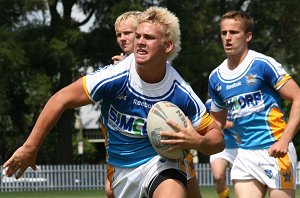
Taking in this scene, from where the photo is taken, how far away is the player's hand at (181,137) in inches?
228

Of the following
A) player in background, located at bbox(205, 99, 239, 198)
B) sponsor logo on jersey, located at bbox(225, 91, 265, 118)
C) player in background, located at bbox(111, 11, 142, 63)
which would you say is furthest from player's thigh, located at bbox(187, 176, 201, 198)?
player in background, located at bbox(205, 99, 239, 198)

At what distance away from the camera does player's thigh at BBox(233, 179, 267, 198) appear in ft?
24.8

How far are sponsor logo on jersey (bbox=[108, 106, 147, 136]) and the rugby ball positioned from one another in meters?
0.26

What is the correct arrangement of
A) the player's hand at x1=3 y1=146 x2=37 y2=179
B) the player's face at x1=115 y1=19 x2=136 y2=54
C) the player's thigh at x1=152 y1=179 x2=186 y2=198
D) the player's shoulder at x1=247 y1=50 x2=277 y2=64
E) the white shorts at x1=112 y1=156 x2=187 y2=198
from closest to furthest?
1. the player's hand at x1=3 y1=146 x2=37 y2=179
2. the player's thigh at x1=152 y1=179 x2=186 y2=198
3. the white shorts at x1=112 y1=156 x2=187 y2=198
4. the player's shoulder at x1=247 y1=50 x2=277 y2=64
5. the player's face at x1=115 y1=19 x2=136 y2=54

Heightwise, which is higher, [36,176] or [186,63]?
[186,63]

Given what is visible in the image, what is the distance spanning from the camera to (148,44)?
611cm

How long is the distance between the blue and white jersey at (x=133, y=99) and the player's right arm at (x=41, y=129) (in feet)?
0.46

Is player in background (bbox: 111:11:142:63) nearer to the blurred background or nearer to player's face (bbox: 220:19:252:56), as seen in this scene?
player's face (bbox: 220:19:252:56)

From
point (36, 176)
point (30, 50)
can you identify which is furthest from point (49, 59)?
point (36, 176)

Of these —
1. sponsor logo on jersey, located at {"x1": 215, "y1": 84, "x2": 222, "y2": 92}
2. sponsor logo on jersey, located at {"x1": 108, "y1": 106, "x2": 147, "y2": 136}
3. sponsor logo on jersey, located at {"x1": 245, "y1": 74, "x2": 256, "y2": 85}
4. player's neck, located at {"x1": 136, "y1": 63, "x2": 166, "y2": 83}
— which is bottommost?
sponsor logo on jersey, located at {"x1": 108, "y1": 106, "x2": 147, "y2": 136}

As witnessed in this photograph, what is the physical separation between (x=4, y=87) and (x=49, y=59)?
2.29 metres

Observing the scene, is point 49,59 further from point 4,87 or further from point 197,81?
point 197,81

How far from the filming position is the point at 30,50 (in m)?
32.3

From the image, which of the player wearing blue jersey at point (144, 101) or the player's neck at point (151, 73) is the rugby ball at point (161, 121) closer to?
the player wearing blue jersey at point (144, 101)
